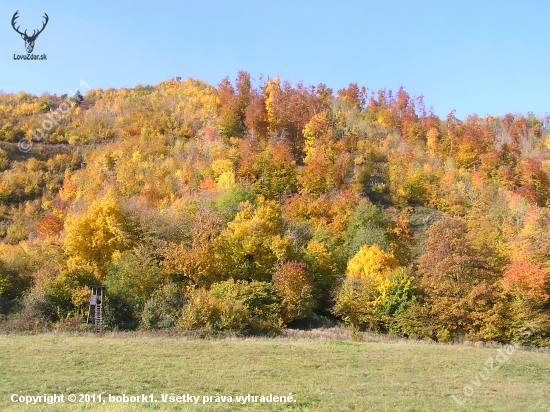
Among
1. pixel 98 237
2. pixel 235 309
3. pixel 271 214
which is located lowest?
pixel 235 309

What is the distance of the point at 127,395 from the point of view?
44.7 feet

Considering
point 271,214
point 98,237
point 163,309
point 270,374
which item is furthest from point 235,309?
point 271,214

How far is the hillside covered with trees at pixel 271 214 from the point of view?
111 feet

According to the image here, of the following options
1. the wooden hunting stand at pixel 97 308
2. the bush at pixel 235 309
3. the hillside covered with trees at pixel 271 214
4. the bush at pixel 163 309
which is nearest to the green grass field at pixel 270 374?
the wooden hunting stand at pixel 97 308

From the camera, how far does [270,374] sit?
17.9m

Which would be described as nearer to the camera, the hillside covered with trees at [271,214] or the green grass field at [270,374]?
the green grass field at [270,374]

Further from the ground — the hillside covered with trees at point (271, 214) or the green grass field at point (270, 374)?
the hillside covered with trees at point (271, 214)

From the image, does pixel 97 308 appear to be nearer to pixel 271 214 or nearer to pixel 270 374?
pixel 270 374

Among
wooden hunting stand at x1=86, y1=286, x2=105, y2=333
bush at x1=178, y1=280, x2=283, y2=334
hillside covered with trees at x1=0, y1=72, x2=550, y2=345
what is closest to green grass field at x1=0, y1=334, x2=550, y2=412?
wooden hunting stand at x1=86, y1=286, x2=105, y2=333

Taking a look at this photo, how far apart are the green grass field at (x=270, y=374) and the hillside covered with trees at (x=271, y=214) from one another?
7.65 metres

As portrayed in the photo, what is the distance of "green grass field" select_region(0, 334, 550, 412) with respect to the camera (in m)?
14.0

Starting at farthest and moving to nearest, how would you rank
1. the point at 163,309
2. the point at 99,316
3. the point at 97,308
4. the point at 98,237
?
the point at 98,237 < the point at 163,309 < the point at 97,308 < the point at 99,316

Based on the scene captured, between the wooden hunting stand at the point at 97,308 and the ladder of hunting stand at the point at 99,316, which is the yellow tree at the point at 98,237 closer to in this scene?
the wooden hunting stand at the point at 97,308

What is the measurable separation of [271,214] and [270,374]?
1233 inches
